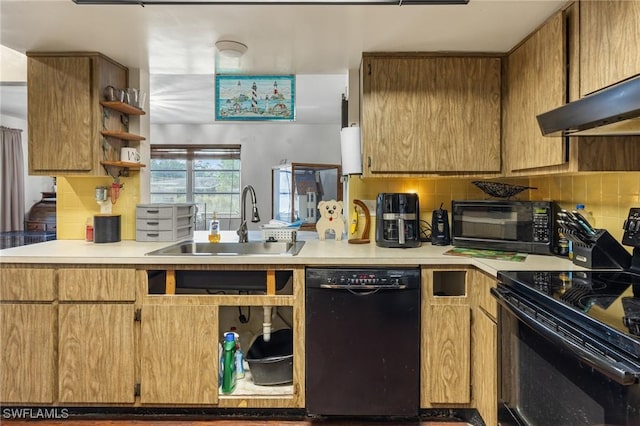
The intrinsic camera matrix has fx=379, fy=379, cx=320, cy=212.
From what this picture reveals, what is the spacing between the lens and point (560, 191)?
2.11 metres

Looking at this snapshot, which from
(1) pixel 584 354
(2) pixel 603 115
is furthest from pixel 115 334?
(2) pixel 603 115

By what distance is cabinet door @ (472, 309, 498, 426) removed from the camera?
5.40ft

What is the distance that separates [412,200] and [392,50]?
2.86ft

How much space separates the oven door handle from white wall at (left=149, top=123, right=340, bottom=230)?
463 centimetres

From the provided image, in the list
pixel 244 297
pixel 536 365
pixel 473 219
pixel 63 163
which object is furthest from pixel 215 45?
pixel 536 365

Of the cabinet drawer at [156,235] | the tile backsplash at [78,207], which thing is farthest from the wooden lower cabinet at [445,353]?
the tile backsplash at [78,207]

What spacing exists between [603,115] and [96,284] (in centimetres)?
220

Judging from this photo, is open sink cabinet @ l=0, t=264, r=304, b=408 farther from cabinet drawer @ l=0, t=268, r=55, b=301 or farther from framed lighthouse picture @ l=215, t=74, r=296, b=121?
framed lighthouse picture @ l=215, t=74, r=296, b=121

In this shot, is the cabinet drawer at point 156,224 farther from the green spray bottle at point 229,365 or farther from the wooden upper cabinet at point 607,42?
the wooden upper cabinet at point 607,42

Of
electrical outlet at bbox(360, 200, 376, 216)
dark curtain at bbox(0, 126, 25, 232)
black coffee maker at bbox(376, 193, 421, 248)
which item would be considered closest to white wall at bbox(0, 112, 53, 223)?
dark curtain at bbox(0, 126, 25, 232)

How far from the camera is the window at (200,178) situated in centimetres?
577

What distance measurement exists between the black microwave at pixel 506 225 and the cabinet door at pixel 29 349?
2234mm

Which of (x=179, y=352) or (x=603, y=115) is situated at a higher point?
(x=603, y=115)

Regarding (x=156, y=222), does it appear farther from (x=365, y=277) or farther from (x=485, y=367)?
(x=485, y=367)
